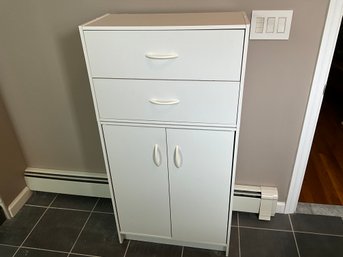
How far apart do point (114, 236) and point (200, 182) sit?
701mm

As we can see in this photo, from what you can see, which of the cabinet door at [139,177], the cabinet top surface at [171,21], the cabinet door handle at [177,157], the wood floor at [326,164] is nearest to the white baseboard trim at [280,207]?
the wood floor at [326,164]

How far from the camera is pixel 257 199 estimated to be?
67.8 inches

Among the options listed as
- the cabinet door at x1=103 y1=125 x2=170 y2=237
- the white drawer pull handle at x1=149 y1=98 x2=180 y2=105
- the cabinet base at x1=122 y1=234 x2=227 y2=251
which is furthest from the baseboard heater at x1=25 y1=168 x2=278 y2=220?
the white drawer pull handle at x1=149 y1=98 x2=180 y2=105

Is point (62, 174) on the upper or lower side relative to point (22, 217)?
upper

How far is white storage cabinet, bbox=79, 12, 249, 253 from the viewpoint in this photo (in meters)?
1.07

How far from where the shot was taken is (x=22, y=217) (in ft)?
6.11

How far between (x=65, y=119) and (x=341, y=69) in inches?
106

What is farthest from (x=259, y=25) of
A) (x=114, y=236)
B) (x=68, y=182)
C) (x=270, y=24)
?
(x=68, y=182)

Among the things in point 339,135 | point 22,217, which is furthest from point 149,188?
point 339,135

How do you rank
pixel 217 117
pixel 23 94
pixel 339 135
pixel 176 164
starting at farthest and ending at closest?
pixel 339 135 < pixel 23 94 < pixel 176 164 < pixel 217 117

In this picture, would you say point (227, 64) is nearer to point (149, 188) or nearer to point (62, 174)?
point (149, 188)

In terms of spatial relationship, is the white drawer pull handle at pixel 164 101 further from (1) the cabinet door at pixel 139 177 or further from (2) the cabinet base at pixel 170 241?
(2) the cabinet base at pixel 170 241

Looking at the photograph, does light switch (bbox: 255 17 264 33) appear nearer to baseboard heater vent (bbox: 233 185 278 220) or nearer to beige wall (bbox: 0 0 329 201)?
beige wall (bbox: 0 0 329 201)

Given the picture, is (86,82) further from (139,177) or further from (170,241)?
(170,241)
